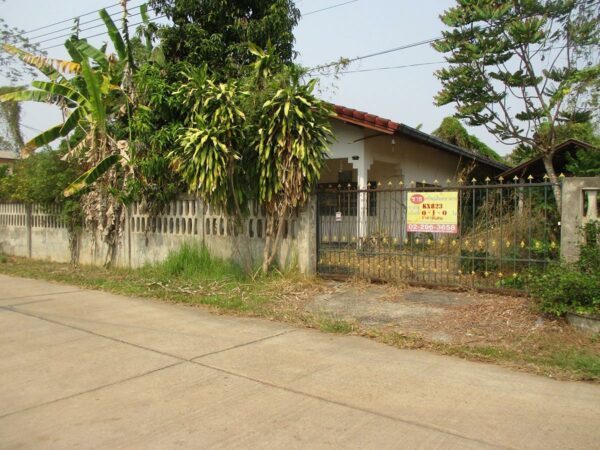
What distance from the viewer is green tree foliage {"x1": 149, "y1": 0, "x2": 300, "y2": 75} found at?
441 inches

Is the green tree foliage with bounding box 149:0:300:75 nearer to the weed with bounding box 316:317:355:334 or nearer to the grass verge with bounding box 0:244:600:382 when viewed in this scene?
the grass verge with bounding box 0:244:600:382

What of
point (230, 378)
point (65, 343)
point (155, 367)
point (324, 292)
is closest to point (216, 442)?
point (230, 378)

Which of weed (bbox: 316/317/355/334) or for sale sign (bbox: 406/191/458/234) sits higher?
for sale sign (bbox: 406/191/458/234)

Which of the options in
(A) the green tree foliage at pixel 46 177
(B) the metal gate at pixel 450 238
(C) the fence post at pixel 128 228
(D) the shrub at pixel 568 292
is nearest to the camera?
(D) the shrub at pixel 568 292

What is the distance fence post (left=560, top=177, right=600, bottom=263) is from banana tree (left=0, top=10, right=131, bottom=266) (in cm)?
837

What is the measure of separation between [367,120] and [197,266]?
16.7 ft

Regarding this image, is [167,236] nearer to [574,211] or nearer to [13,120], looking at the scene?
[574,211]

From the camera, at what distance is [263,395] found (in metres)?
4.42

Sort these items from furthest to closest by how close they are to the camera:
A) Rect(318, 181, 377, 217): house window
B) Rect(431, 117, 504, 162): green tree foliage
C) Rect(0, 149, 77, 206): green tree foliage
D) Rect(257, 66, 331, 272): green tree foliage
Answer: Rect(431, 117, 504, 162): green tree foliage, Rect(0, 149, 77, 206): green tree foliage, Rect(318, 181, 377, 217): house window, Rect(257, 66, 331, 272): green tree foliage

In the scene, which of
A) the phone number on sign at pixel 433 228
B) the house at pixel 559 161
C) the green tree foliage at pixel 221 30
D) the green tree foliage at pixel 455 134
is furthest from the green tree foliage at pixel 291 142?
the green tree foliage at pixel 455 134

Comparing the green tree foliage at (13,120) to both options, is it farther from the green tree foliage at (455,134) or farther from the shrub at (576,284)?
the shrub at (576,284)

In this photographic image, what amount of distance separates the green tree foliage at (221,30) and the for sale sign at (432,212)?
5094 mm

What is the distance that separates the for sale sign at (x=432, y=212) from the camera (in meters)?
7.98

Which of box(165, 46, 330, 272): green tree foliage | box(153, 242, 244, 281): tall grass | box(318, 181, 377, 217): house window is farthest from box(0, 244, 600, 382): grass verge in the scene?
box(318, 181, 377, 217): house window
